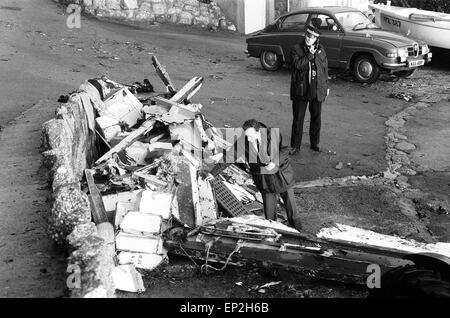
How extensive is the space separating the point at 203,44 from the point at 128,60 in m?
3.38

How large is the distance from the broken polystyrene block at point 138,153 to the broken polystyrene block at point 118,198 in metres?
1.30

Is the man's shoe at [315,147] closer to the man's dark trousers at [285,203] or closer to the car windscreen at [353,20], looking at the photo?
the man's dark trousers at [285,203]

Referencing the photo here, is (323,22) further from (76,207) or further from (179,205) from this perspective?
(76,207)

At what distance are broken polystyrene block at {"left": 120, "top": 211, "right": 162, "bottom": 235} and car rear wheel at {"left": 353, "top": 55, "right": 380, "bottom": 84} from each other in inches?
351

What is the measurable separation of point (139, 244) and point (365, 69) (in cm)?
935

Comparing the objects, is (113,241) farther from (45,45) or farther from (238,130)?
(45,45)

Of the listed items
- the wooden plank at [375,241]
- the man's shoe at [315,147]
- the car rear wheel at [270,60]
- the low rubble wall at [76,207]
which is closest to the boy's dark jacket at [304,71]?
the man's shoe at [315,147]

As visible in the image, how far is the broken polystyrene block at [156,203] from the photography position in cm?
672

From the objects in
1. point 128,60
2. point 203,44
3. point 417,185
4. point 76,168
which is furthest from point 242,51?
point 76,168


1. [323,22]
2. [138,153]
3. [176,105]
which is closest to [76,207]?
[138,153]

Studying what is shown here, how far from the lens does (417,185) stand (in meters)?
8.90

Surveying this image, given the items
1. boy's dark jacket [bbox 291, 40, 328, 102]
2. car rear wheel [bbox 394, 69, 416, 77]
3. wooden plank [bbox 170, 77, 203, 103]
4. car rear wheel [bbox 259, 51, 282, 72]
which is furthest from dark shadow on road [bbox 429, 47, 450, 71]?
wooden plank [bbox 170, 77, 203, 103]

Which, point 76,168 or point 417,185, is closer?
point 76,168

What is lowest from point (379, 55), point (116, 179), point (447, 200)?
point (447, 200)
